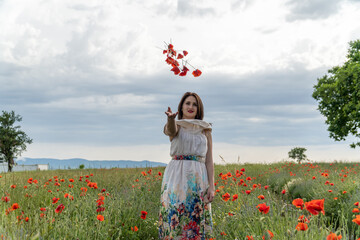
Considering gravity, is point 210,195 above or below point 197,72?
below

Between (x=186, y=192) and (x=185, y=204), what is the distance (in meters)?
0.15

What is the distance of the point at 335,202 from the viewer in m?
6.74

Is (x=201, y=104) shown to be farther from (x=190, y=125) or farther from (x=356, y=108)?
(x=356, y=108)

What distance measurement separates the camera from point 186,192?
4410mm

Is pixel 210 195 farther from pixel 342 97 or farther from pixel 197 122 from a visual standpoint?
pixel 342 97

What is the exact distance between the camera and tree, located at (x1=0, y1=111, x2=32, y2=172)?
40062 millimetres

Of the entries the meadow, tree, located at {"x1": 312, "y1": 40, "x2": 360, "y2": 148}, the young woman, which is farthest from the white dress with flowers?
tree, located at {"x1": 312, "y1": 40, "x2": 360, "y2": 148}

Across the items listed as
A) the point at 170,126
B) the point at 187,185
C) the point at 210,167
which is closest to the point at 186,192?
the point at 187,185

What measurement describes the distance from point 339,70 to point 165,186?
23409mm

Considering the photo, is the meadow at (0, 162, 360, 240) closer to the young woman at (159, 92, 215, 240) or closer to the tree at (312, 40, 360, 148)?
the young woman at (159, 92, 215, 240)

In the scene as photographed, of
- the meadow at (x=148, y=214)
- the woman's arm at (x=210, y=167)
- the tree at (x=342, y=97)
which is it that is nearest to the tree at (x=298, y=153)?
the tree at (x=342, y=97)

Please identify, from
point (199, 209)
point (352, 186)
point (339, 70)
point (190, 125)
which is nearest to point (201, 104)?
point (190, 125)

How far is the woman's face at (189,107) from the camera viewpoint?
4.76 meters

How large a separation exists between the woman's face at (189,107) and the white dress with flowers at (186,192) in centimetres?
17
